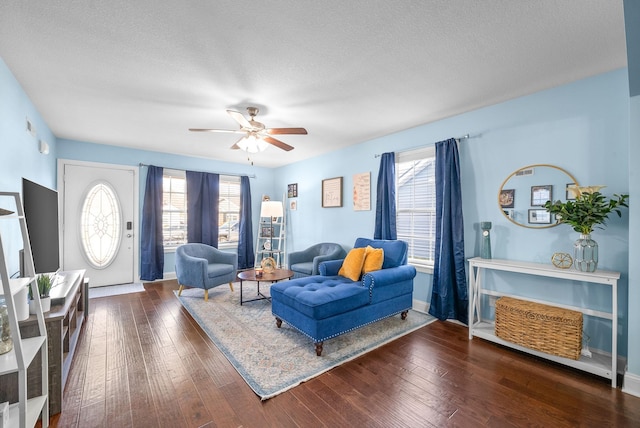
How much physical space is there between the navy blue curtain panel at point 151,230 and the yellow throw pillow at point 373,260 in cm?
403

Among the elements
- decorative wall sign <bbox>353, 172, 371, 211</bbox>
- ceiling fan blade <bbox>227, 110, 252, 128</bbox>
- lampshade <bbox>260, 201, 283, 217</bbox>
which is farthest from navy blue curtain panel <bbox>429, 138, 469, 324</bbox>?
lampshade <bbox>260, 201, 283, 217</bbox>

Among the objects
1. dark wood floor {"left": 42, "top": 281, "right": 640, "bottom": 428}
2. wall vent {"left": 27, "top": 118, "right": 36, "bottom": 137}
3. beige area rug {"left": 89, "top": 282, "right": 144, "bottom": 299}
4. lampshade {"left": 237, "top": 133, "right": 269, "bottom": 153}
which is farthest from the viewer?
beige area rug {"left": 89, "top": 282, "right": 144, "bottom": 299}

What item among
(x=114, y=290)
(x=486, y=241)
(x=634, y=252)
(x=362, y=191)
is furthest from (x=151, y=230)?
(x=634, y=252)

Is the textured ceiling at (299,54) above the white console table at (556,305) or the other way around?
above

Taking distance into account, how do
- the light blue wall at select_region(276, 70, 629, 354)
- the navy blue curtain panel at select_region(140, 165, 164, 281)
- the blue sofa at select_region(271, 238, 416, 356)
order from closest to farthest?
the light blue wall at select_region(276, 70, 629, 354)
the blue sofa at select_region(271, 238, 416, 356)
the navy blue curtain panel at select_region(140, 165, 164, 281)

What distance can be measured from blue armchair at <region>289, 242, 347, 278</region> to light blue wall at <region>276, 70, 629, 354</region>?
1369 millimetres

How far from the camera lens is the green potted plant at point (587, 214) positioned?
221 cm

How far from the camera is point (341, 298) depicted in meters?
2.64

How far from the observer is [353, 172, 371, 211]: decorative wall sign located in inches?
172

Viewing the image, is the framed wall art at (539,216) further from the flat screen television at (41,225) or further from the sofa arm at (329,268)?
the flat screen television at (41,225)

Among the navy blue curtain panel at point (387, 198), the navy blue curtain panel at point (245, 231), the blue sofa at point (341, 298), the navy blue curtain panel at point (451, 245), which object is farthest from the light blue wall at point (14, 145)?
the navy blue curtain panel at point (451, 245)

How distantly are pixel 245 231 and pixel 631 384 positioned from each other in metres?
5.85

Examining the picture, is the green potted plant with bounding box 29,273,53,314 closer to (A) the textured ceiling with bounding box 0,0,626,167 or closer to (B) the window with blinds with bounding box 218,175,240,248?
(A) the textured ceiling with bounding box 0,0,626,167

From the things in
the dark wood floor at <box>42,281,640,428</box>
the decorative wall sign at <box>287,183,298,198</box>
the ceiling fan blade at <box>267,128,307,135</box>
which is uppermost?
the ceiling fan blade at <box>267,128,307,135</box>
